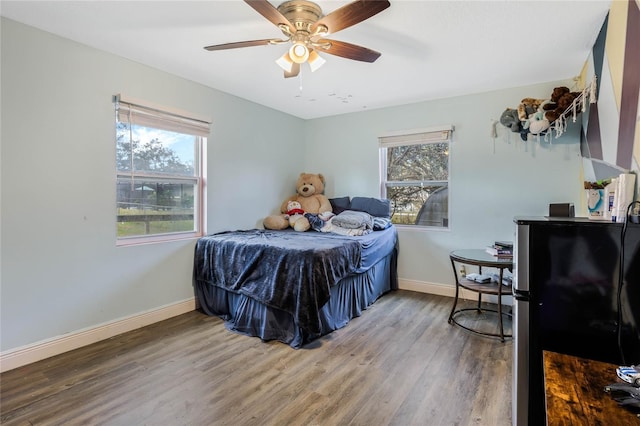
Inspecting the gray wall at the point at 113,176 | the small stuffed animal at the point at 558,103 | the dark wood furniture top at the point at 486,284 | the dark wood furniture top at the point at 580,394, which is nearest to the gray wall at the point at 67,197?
the gray wall at the point at 113,176

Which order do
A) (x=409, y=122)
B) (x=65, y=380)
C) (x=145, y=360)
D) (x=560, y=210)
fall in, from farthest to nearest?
(x=409, y=122) → (x=145, y=360) → (x=65, y=380) → (x=560, y=210)

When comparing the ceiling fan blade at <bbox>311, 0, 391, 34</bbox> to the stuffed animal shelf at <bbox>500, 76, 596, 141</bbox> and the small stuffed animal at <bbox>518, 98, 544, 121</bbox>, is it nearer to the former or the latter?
the stuffed animal shelf at <bbox>500, 76, 596, 141</bbox>

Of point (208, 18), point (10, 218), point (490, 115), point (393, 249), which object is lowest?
point (393, 249)

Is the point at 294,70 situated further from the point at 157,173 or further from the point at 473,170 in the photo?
the point at 473,170

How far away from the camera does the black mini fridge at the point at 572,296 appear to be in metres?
1.14

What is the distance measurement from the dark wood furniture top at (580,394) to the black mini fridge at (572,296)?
131 millimetres

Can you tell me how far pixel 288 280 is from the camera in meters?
2.57

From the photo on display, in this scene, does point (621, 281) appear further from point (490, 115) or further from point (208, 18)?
point (490, 115)

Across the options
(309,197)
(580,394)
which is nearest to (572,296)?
(580,394)

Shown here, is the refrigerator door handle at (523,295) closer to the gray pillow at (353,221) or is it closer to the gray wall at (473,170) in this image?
the gray pillow at (353,221)

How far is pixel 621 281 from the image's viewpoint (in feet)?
3.77

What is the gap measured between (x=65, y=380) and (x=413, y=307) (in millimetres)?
2955

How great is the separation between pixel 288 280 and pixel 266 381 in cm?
74

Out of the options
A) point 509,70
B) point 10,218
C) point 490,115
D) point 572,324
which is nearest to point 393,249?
point 490,115
